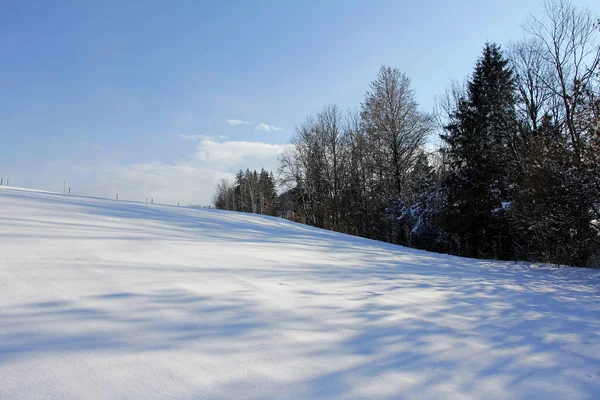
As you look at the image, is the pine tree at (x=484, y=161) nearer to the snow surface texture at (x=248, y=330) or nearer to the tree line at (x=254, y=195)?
the snow surface texture at (x=248, y=330)

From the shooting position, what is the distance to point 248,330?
Result: 250 cm

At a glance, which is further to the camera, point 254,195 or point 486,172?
point 254,195

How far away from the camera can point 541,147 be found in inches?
376

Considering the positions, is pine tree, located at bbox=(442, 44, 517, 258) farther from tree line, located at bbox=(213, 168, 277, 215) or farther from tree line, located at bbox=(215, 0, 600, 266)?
tree line, located at bbox=(213, 168, 277, 215)

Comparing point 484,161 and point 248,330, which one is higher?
point 484,161

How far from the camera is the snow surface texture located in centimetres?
186

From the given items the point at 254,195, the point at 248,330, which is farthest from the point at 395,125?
the point at 254,195

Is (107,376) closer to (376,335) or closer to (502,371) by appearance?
(376,335)

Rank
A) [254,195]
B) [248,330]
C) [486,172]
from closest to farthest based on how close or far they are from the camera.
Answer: [248,330], [486,172], [254,195]

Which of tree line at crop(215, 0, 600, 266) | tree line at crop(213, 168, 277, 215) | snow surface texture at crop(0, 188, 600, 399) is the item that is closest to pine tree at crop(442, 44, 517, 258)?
tree line at crop(215, 0, 600, 266)

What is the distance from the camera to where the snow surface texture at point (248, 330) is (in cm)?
186

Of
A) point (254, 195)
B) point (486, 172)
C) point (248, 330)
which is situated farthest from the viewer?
point (254, 195)

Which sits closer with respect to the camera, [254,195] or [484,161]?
[484,161]

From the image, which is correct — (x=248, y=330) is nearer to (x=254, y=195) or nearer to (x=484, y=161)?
(x=484, y=161)
